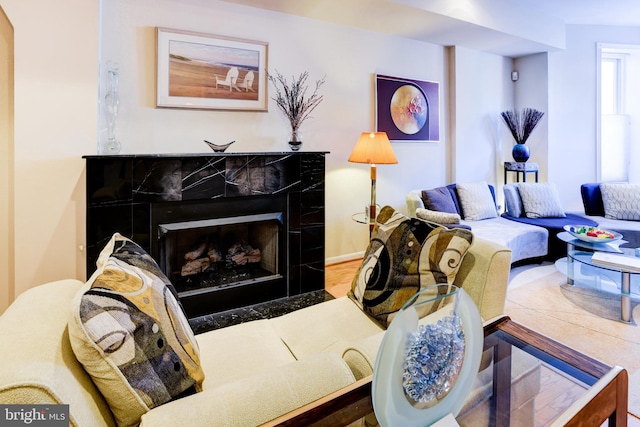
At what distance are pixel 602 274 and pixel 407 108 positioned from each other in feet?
8.14

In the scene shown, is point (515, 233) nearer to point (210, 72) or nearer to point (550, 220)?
point (550, 220)

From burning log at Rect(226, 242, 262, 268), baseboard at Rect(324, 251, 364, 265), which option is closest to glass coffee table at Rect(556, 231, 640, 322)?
baseboard at Rect(324, 251, 364, 265)

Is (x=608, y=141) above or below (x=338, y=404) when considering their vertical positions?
above

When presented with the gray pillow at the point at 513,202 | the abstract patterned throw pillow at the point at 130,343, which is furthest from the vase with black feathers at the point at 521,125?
the abstract patterned throw pillow at the point at 130,343

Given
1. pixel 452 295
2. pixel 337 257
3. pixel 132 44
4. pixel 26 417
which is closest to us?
pixel 26 417

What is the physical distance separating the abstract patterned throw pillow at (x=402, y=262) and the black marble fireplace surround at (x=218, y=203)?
3.97 feet

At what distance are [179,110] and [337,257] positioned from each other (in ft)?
6.93

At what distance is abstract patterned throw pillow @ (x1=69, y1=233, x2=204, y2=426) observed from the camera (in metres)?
0.80

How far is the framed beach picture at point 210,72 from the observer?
2.81 m

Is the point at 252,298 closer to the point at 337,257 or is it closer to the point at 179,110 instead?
the point at 337,257

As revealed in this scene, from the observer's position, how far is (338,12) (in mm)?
3344

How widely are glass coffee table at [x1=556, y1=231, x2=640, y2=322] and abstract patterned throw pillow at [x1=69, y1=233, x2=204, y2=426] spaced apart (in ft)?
9.41


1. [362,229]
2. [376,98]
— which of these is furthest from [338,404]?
[376,98]

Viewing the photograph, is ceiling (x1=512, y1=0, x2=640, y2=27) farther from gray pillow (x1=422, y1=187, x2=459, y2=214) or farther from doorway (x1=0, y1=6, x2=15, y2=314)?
A: doorway (x1=0, y1=6, x2=15, y2=314)
